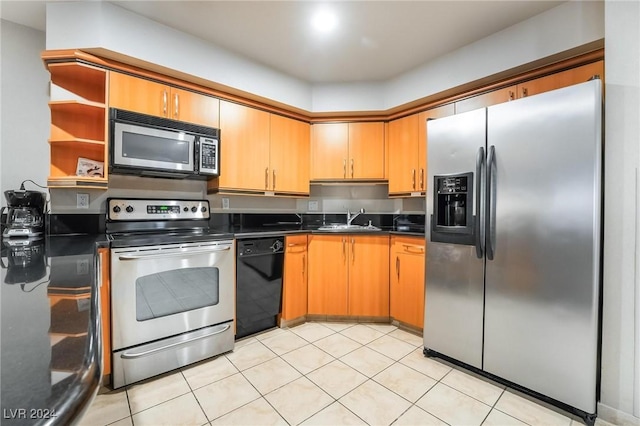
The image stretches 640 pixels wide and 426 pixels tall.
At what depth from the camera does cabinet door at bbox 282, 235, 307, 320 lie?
108 inches

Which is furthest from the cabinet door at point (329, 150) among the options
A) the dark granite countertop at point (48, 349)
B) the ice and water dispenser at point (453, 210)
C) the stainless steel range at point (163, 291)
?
the dark granite countertop at point (48, 349)

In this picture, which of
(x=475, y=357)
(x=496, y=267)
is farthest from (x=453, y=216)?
(x=475, y=357)

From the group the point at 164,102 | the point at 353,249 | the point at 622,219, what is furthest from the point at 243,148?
the point at 622,219

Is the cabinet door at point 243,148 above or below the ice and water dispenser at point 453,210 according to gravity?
above

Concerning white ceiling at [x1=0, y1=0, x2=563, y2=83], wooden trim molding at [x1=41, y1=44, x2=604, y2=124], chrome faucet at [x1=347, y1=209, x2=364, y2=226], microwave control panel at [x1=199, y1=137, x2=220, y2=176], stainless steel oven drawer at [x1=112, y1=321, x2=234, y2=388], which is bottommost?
stainless steel oven drawer at [x1=112, y1=321, x2=234, y2=388]

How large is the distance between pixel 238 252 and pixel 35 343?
1961 millimetres

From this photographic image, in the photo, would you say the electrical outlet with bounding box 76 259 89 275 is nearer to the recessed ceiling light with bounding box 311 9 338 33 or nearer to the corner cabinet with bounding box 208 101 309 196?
the corner cabinet with bounding box 208 101 309 196

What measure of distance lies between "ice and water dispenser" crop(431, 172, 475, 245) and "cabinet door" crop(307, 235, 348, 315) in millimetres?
1038

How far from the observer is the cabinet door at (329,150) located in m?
3.16

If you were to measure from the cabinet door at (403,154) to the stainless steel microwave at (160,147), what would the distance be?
1747 millimetres

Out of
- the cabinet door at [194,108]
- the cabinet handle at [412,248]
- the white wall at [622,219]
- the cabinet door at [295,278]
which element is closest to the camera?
the white wall at [622,219]

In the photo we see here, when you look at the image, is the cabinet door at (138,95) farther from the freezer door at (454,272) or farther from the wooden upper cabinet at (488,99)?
the wooden upper cabinet at (488,99)

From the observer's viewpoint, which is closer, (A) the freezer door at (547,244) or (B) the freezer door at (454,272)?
(A) the freezer door at (547,244)

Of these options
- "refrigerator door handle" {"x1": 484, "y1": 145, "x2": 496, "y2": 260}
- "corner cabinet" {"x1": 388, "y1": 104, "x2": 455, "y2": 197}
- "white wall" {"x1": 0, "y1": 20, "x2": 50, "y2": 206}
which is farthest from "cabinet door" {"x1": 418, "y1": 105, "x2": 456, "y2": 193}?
"white wall" {"x1": 0, "y1": 20, "x2": 50, "y2": 206}
